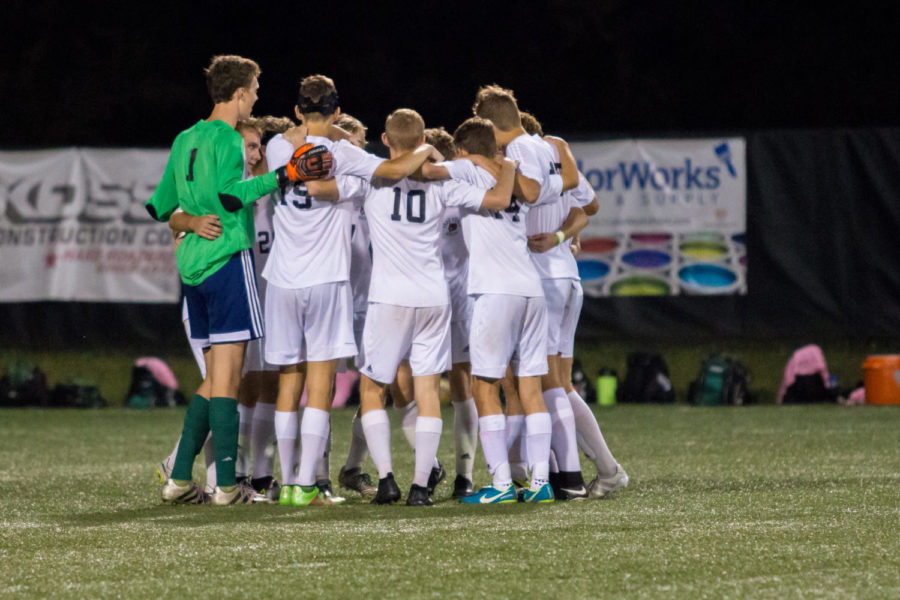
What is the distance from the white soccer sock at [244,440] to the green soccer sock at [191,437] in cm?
40

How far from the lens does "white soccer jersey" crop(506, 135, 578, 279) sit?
6324 millimetres

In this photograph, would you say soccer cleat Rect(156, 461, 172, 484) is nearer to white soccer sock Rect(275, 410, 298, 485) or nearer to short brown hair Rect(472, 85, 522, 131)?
white soccer sock Rect(275, 410, 298, 485)

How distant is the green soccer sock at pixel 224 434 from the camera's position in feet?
19.9

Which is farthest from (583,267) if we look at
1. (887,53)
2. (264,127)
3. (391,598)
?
(391,598)

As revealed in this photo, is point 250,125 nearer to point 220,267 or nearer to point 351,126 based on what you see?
point 351,126

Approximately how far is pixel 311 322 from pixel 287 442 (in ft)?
1.88

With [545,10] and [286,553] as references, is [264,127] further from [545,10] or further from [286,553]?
[545,10]

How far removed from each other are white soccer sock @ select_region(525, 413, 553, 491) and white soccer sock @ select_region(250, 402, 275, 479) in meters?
1.35

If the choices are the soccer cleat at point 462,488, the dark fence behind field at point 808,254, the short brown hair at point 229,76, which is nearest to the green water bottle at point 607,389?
the dark fence behind field at point 808,254

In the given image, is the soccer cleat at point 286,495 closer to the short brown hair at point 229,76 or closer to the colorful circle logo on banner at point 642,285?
the short brown hair at point 229,76

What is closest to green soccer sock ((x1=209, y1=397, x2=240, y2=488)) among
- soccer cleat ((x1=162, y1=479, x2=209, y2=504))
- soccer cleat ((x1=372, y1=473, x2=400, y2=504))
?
soccer cleat ((x1=162, y1=479, x2=209, y2=504))

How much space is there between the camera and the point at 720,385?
41.4 ft

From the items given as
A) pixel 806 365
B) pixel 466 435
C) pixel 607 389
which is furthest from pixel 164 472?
pixel 806 365

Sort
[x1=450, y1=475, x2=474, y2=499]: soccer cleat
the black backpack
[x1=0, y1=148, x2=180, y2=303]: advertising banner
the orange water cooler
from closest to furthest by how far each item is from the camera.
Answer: [x1=450, y1=475, x2=474, y2=499]: soccer cleat < the orange water cooler < the black backpack < [x1=0, y1=148, x2=180, y2=303]: advertising banner
